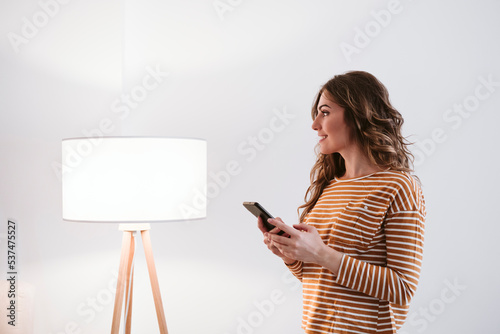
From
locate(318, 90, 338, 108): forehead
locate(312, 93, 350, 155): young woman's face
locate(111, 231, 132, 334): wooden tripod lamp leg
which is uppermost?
locate(318, 90, 338, 108): forehead

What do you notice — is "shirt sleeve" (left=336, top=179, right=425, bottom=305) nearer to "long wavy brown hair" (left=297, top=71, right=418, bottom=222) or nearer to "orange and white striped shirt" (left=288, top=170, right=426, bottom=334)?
"orange and white striped shirt" (left=288, top=170, right=426, bottom=334)

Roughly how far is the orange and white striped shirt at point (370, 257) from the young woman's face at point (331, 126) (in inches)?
4.5

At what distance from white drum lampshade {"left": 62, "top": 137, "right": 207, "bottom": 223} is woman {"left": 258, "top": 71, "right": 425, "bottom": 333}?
1.37ft

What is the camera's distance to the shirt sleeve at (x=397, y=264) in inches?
42.6

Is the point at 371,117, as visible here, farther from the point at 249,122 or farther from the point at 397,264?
the point at 249,122

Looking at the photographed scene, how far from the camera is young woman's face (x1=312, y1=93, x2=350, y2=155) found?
127 centimetres

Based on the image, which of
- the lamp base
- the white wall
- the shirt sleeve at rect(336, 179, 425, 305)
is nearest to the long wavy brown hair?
the shirt sleeve at rect(336, 179, 425, 305)

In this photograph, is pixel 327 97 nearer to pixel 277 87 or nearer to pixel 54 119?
pixel 277 87

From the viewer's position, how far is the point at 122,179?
143 cm

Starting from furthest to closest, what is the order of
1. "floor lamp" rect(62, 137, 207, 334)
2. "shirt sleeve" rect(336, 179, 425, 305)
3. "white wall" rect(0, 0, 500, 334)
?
"white wall" rect(0, 0, 500, 334) < "floor lamp" rect(62, 137, 207, 334) < "shirt sleeve" rect(336, 179, 425, 305)

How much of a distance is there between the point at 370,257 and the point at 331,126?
38cm

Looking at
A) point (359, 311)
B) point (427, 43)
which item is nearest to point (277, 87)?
point (427, 43)

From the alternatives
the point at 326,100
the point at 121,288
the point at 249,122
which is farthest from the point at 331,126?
the point at 121,288

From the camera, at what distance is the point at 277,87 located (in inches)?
79.5
